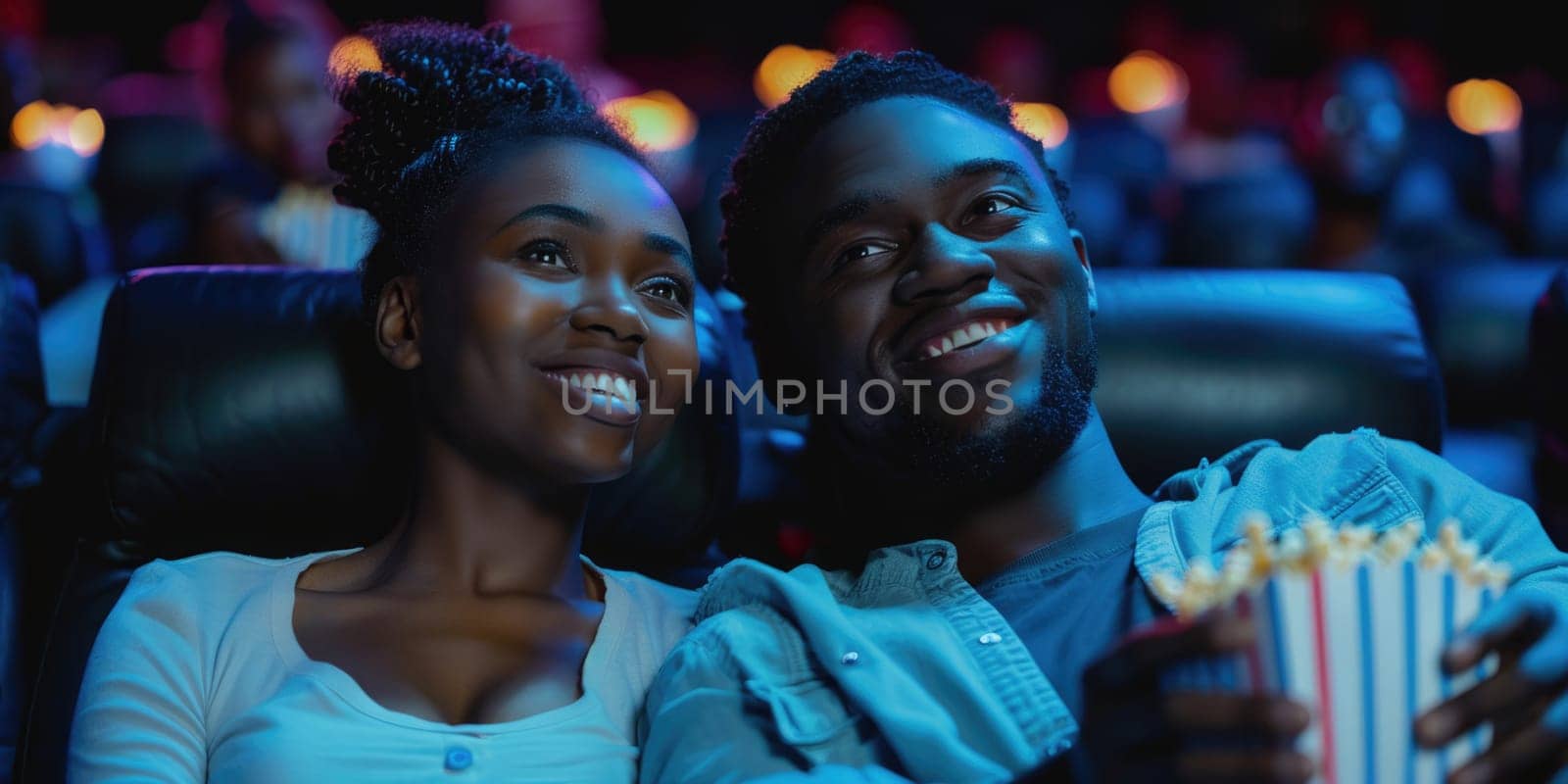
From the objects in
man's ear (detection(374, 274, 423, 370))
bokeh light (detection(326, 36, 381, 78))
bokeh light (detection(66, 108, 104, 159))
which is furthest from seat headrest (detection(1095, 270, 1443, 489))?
bokeh light (detection(66, 108, 104, 159))

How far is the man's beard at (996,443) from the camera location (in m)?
1.24

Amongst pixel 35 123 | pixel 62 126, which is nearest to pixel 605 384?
pixel 35 123

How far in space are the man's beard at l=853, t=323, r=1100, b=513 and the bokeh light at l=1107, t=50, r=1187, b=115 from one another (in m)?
5.95

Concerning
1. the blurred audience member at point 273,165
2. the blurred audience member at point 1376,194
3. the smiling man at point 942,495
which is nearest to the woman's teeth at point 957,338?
the smiling man at point 942,495

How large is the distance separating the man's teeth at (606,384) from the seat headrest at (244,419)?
238 mm

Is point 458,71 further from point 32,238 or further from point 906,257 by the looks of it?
point 32,238

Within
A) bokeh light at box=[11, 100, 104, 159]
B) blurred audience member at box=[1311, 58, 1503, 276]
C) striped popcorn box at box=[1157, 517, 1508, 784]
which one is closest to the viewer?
striped popcorn box at box=[1157, 517, 1508, 784]

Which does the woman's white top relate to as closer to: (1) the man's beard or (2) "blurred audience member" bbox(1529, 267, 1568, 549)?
(1) the man's beard

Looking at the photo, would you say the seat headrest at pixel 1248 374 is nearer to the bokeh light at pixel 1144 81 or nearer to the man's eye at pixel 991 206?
the man's eye at pixel 991 206

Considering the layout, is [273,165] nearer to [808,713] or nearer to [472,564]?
[472,564]

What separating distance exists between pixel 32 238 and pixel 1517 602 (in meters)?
2.54

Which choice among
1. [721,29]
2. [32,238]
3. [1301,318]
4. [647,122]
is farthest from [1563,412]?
[721,29]

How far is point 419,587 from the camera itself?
4.20 ft

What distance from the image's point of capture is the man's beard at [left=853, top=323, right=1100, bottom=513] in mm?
1244
